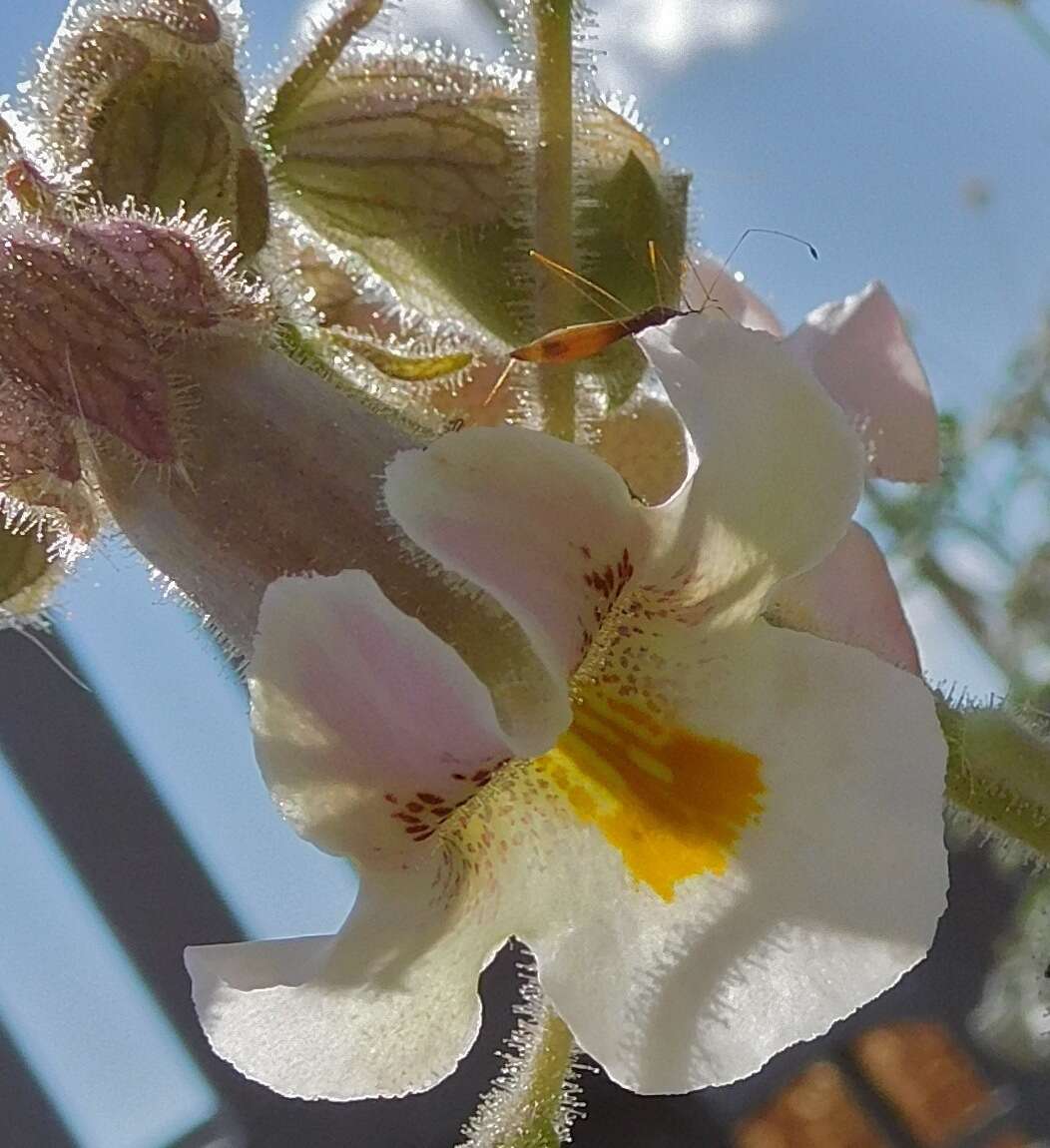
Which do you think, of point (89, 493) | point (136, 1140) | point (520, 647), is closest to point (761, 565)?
point (520, 647)

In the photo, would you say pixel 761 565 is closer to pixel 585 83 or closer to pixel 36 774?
pixel 585 83

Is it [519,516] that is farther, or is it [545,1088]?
[545,1088]

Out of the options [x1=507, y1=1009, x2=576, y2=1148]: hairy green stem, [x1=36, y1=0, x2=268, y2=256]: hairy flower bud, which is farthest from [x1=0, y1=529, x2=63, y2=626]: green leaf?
[x1=507, y1=1009, x2=576, y2=1148]: hairy green stem

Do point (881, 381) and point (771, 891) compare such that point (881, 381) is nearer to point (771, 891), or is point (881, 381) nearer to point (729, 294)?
point (729, 294)

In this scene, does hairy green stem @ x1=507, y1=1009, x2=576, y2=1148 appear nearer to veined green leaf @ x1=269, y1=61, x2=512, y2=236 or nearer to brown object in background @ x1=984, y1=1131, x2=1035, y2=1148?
veined green leaf @ x1=269, y1=61, x2=512, y2=236

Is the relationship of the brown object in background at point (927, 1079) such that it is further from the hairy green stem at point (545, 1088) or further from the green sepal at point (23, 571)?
the green sepal at point (23, 571)

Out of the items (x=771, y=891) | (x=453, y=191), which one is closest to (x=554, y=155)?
(x=453, y=191)
